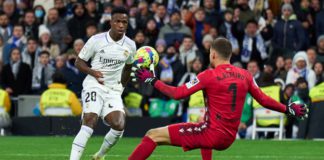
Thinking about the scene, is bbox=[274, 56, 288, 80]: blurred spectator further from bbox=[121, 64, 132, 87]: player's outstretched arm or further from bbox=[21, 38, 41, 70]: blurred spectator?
bbox=[121, 64, 132, 87]: player's outstretched arm

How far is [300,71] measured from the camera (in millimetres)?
24641

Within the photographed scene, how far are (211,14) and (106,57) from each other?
12.2 meters

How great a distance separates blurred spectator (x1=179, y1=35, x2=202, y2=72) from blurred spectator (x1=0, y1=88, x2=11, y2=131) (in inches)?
176

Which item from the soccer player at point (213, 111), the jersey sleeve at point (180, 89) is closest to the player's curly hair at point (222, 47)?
the soccer player at point (213, 111)

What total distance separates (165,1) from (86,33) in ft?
9.05

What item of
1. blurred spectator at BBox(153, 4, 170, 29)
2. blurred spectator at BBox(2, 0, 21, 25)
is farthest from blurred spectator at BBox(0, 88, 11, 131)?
blurred spectator at BBox(153, 4, 170, 29)

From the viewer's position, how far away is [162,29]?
26812 mm

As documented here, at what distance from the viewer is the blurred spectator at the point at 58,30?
27.5 meters

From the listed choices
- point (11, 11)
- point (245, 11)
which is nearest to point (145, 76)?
point (245, 11)

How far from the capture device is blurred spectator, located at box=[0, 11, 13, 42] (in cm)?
2791

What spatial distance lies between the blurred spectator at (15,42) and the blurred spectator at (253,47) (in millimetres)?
5895

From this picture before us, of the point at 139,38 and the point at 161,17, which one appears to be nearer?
the point at 139,38

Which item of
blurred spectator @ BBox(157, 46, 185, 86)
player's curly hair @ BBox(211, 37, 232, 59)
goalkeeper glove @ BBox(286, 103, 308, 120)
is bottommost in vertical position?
blurred spectator @ BBox(157, 46, 185, 86)

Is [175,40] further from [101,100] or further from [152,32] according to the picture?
[101,100]
